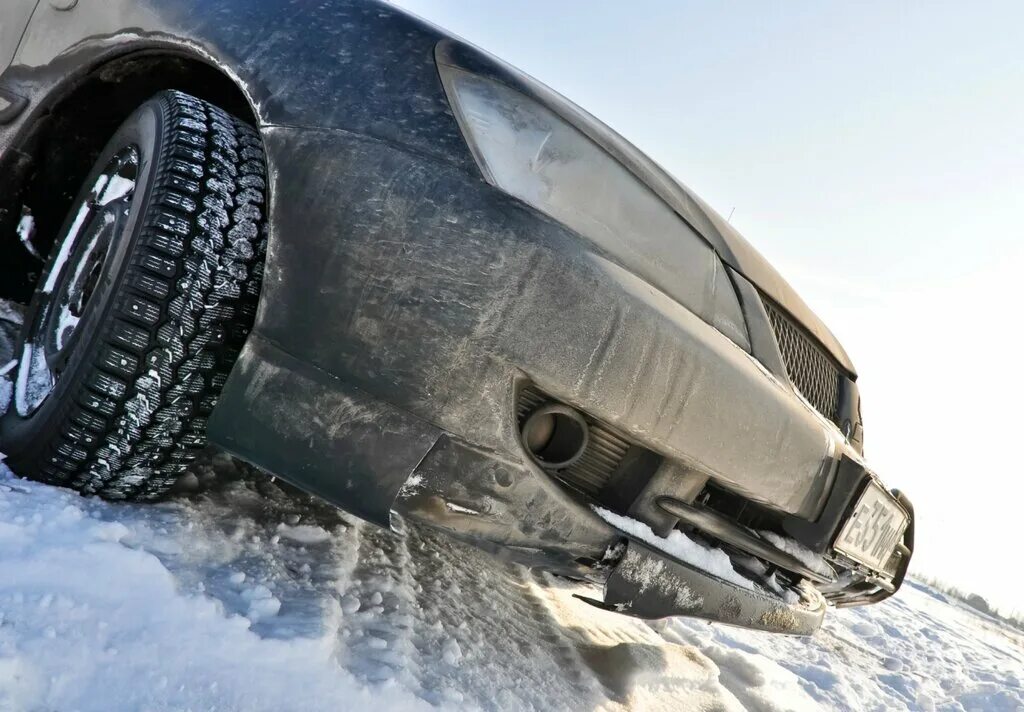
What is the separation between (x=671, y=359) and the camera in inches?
58.4

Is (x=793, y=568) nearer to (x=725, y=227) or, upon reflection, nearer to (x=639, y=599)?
(x=639, y=599)

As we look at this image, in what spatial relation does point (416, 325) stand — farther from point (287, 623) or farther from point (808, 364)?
point (808, 364)

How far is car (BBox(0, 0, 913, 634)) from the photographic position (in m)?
1.42

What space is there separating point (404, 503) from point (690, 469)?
688mm

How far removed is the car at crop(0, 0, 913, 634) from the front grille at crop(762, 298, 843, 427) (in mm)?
196

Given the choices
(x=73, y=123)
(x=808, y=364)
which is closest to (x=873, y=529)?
(x=808, y=364)

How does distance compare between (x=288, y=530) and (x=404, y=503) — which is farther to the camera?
(x=288, y=530)

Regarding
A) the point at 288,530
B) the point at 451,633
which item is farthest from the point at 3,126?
the point at 451,633

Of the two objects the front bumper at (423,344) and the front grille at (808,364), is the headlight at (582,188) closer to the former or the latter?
the front bumper at (423,344)

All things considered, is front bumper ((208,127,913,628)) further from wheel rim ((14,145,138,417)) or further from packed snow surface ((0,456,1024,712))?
Answer: wheel rim ((14,145,138,417))

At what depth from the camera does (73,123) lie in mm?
2191

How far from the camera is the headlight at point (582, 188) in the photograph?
4.95ft

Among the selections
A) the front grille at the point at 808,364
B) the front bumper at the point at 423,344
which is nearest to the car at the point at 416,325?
the front bumper at the point at 423,344

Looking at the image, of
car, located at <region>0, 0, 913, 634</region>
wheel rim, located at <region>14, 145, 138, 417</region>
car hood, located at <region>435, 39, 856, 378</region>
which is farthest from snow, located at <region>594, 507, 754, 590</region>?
wheel rim, located at <region>14, 145, 138, 417</region>
